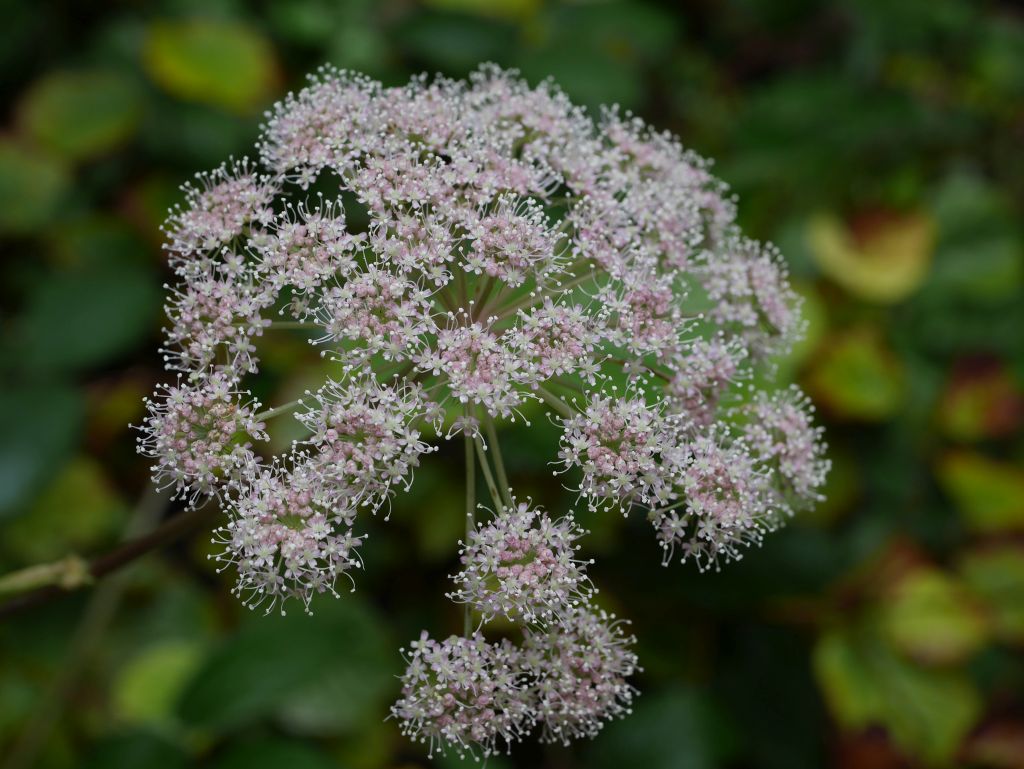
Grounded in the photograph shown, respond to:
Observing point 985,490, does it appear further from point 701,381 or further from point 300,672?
point 300,672

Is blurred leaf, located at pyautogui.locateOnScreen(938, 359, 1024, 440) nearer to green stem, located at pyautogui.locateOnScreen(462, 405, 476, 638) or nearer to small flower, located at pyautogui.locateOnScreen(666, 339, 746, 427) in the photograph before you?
small flower, located at pyautogui.locateOnScreen(666, 339, 746, 427)

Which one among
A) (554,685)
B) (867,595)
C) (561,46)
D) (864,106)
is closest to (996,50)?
(864,106)

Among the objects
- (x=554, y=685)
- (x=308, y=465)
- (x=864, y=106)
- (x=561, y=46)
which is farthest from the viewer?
(x=864, y=106)

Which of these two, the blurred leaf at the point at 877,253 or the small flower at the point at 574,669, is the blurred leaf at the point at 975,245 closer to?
the blurred leaf at the point at 877,253

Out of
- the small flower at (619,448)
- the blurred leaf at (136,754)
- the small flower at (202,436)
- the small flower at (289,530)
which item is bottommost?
the blurred leaf at (136,754)

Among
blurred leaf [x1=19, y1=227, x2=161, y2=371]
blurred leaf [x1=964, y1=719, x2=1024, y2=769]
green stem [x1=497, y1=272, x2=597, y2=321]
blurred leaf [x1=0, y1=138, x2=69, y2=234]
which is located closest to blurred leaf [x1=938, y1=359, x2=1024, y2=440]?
blurred leaf [x1=964, y1=719, x2=1024, y2=769]

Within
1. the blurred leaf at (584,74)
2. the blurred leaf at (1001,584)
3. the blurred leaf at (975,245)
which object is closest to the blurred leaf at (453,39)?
the blurred leaf at (584,74)

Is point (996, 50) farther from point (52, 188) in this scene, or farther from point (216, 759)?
point (216, 759)
